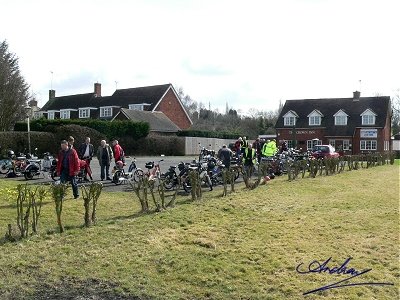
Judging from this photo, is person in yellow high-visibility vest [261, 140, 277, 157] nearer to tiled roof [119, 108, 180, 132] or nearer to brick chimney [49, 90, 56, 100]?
tiled roof [119, 108, 180, 132]

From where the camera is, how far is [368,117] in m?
55.6

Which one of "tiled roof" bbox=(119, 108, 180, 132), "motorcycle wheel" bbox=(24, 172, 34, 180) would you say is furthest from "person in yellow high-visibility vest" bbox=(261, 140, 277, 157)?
"tiled roof" bbox=(119, 108, 180, 132)

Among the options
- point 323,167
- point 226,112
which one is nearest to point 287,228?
point 323,167

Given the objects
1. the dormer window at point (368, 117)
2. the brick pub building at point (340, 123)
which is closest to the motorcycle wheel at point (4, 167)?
the brick pub building at point (340, 123)

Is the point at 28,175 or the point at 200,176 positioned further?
the point at 28,175

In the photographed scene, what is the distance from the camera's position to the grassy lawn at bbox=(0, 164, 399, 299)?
7746 mm

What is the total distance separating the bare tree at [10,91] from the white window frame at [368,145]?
36002mm

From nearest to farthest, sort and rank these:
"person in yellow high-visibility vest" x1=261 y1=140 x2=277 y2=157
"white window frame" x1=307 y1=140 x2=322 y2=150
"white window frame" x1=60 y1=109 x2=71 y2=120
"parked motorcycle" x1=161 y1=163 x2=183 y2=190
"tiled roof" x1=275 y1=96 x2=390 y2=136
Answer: "parked motorcycle" x1=161 y1=163 x2=183 y2=190 → "person in yellow high-visibility vest" x1=261 y1=140 x2=277 y2=157 → "white window frame" x1=307 y1=140 x2=322 y2=150 → "tiled roof" x1=275 y1=96 x2=390 y2=136 → "white window frame" x1=60 y1=109 x2=71 y2=120

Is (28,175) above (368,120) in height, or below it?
below

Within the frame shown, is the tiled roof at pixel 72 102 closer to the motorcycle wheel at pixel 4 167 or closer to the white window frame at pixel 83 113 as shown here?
the white window frame at pixel 83 113

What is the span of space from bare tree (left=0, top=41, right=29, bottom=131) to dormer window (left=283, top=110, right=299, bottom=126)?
100 ft

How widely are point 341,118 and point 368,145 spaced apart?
14.9ft

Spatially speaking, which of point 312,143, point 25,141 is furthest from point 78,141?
point 312,143
